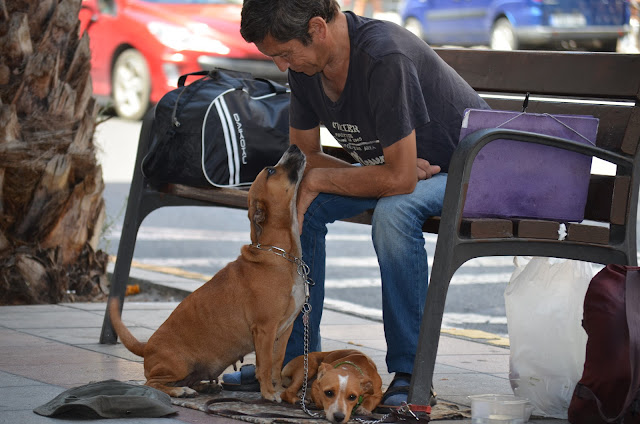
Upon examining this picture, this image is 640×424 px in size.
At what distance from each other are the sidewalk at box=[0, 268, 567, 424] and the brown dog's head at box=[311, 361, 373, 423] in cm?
35

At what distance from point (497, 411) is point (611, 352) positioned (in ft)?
1.44

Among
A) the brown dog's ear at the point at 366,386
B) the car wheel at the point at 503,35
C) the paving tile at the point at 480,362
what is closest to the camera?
the brown dog's ear at the point at 366,386

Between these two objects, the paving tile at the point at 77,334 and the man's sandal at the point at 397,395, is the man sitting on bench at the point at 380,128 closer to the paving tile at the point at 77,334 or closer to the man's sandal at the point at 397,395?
the man's sandal at the point at 397,395

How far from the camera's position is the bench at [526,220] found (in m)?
3.47

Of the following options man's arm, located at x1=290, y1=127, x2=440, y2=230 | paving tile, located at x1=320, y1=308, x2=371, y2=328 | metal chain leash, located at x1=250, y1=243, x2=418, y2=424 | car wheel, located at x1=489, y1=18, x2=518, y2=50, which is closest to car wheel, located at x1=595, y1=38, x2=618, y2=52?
car wheel, located at x1=489, y1=18, x2=518, y2=50

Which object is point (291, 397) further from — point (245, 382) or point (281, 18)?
point (281, 18)

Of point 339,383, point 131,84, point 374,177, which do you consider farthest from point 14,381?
point 131,84

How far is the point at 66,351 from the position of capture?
461 centimetres

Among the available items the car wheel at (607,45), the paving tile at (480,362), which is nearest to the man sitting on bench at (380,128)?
the paving tile at (480,362)

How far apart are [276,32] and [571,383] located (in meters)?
1.68

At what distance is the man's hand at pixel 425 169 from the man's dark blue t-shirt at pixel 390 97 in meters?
0.08

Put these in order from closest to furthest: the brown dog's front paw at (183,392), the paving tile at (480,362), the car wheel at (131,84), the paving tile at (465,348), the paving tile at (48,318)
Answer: the brown dog's front paw at (183,392), the paving tile at (480,362), the paving tile at (465,348), the paving tile at (48,318), the car wheel at (131,84)

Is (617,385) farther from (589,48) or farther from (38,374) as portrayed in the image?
(589,48)

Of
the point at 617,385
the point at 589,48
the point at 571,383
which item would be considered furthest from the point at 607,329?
the point at 589,48
